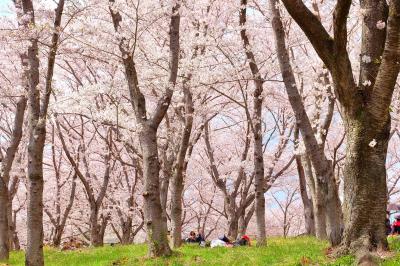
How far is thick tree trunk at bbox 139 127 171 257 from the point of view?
11.5 meters

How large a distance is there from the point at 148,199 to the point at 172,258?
151 cm

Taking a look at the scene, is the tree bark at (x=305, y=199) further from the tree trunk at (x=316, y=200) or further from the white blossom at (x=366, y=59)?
the white blossom at (x=366, y=59)

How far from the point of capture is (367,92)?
8.43 metres

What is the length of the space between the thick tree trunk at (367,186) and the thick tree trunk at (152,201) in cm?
473

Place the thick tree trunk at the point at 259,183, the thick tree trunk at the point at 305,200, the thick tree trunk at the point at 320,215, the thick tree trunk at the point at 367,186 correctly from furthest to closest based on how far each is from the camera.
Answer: the thick tree trunk at the point at 305,200
the thick tree trunk at the point at 259,183
the thick tree trunk at the point at 320,215
the thick tree trunk at the point at 367,186

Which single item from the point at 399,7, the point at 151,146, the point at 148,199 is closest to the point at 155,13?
the point at 151,146

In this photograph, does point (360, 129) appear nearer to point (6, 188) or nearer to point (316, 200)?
point (316, 200)

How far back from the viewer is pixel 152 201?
38.0ft

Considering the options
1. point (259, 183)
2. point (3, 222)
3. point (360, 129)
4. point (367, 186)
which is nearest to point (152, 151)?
point (259, 183)

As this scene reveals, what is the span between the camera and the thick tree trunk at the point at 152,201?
37.8 ft

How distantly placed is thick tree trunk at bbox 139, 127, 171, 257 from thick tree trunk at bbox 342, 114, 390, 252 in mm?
4726

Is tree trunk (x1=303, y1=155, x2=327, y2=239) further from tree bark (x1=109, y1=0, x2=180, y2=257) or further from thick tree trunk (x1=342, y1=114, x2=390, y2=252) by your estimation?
thick tree trunk (x1=342, y1=114, x2=390, y2=252)

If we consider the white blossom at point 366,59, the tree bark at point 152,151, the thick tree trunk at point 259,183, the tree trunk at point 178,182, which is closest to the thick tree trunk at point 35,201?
the tree bark at point 152,151

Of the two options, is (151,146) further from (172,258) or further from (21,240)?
(21,240)
